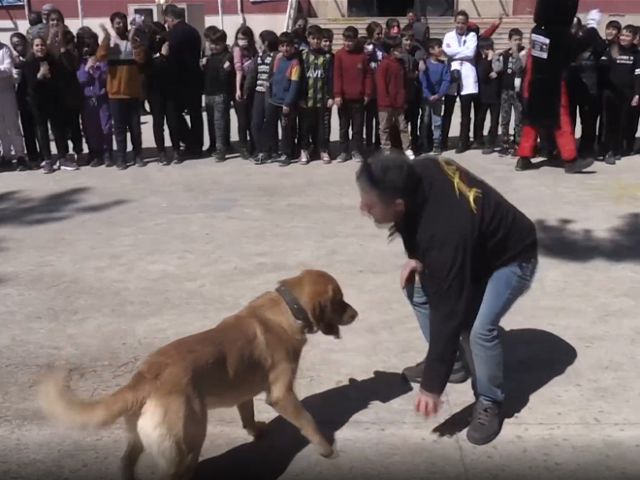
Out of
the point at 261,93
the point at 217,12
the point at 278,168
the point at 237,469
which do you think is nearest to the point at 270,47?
the point at 261,93

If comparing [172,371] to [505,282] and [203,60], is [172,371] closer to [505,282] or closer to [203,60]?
[505,282]

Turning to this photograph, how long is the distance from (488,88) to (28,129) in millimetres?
5679

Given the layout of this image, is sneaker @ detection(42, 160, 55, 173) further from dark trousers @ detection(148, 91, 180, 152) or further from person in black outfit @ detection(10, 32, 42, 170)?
dark trousers @ detection(148, 91, 180, 152)

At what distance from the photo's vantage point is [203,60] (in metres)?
10.5

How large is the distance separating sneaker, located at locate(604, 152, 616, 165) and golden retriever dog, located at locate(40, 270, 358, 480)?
7042 mm

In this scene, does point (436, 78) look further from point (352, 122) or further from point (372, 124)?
point (352, 122)

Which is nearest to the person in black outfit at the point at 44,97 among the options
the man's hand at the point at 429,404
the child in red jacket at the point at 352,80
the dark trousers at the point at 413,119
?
the child in red jacket at the point at 352,80

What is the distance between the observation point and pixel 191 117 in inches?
420

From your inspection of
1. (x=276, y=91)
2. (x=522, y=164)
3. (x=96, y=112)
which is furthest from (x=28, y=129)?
(x=522, y=164)

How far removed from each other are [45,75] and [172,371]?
7.09 metres

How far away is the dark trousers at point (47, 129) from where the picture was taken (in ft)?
32.3

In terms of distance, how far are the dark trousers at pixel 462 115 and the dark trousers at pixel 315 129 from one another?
155 cm

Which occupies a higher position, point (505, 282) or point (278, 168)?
point (505, 282)

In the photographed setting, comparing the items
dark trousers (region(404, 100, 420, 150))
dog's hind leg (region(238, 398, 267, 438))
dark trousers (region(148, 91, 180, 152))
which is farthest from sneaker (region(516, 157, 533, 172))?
dog's hind leg (region(238, 398, 267, 438))
